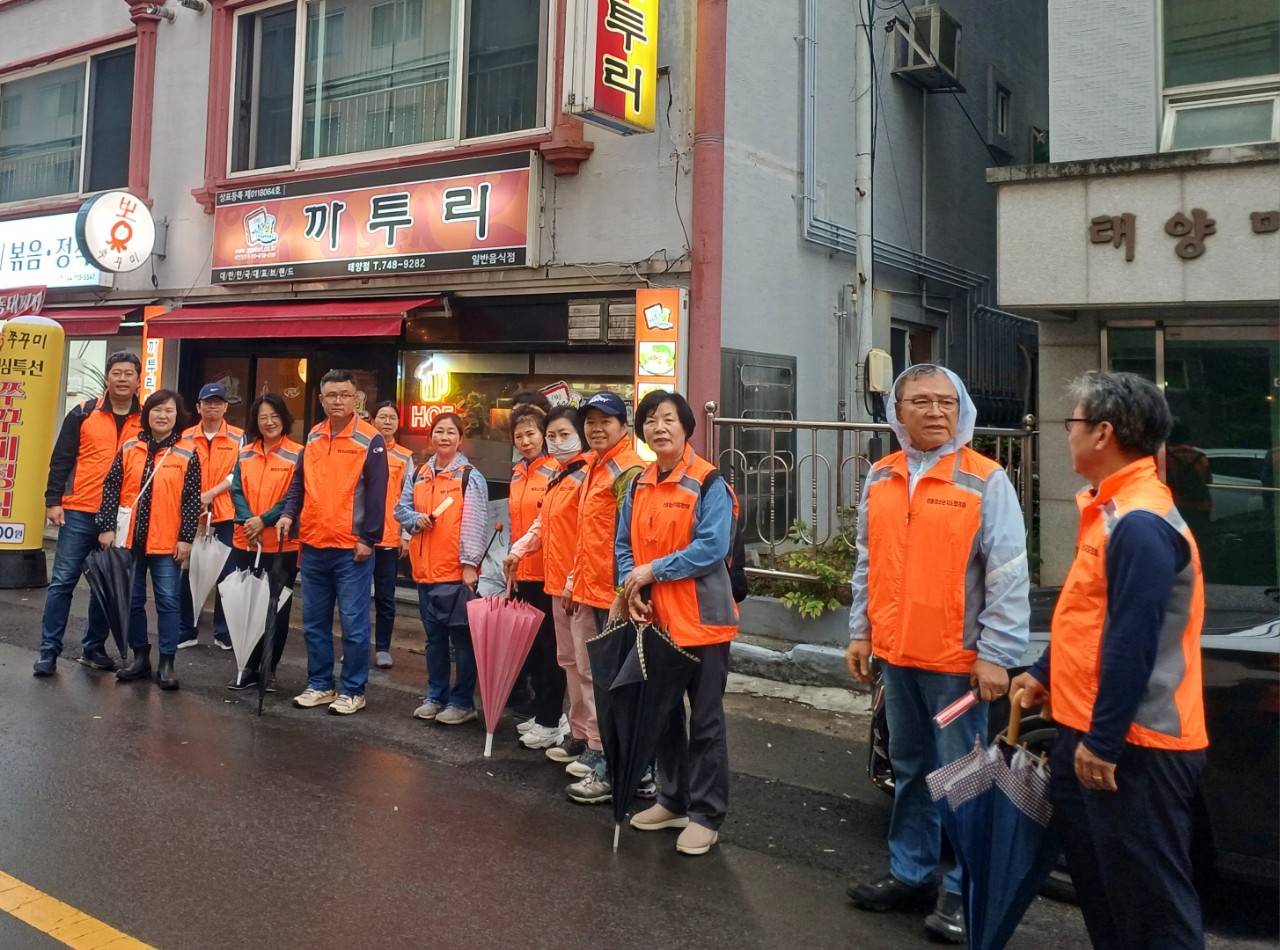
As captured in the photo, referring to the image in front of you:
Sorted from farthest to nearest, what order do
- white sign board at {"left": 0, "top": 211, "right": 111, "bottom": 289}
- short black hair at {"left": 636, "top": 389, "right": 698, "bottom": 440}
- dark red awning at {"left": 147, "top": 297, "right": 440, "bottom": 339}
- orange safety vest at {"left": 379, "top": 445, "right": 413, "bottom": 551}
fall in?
white sign board at {"left": 0, "top": 211, "right": 111, "bottom": 289} → dark red awning at {"left": 147, "top": 297, "right": 440, "bottom": 339} → orange safety vest at {"left": 379, "top": 445, "right": 413, "bottom": 551} → short black hair at {"left": 636, "top": 389, "right": 698, "bottom": 440}

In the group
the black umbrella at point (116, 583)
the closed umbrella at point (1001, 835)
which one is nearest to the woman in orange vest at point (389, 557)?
the black umbrella at point (116, 583)

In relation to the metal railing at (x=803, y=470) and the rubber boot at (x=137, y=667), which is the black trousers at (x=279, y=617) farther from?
the metal railing at (x=803, y=470)

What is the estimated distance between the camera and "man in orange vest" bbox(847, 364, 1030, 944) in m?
3.68

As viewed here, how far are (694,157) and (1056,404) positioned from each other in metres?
3.48

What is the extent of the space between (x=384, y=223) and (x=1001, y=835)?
29.0 ft

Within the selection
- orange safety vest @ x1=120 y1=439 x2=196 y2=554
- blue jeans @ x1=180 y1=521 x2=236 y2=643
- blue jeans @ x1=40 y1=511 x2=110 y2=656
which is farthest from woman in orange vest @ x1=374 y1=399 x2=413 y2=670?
blue jeans @ x1=40 y1=511 x2=110 y2=656

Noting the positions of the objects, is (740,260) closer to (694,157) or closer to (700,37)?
(694,157)

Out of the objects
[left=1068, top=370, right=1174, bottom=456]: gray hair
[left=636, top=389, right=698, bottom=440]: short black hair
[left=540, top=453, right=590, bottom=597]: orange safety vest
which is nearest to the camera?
[left=1068, top=370, right=1174, bottom=456]: gray hair

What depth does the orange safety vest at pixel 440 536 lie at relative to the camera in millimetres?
6273

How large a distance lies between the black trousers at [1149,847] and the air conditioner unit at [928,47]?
31.2ft

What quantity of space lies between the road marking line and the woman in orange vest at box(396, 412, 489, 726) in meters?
2.70

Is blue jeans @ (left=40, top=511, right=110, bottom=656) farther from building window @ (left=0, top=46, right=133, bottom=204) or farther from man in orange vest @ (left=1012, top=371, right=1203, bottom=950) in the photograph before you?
building window @ (left=0, top=46, right=133, bottom=204)

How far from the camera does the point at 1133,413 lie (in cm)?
296

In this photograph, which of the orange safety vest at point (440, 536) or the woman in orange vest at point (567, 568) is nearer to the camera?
the woman in orange vest at point (567, 568)
